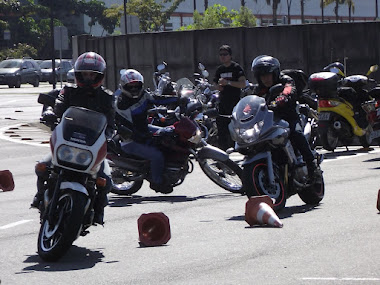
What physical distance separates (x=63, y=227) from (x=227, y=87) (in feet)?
27.8

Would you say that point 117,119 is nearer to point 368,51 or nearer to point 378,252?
point 378,252

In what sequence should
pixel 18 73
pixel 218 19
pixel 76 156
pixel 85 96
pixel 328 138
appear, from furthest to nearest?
pixel 218 19, pixel 18 73, pixel 328 138, pixel 85 96, pixel 76 156

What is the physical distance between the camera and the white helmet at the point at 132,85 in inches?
531

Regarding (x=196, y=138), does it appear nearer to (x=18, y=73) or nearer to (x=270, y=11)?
(x=18, y=73)

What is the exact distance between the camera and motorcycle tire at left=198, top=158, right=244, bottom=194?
1344 centimetres

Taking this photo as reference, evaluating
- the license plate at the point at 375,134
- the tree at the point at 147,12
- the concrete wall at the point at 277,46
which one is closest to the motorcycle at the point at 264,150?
the license plate at the point at 375,134

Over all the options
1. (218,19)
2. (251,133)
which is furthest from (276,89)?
(218,19)

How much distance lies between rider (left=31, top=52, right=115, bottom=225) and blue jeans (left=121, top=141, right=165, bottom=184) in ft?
11.0

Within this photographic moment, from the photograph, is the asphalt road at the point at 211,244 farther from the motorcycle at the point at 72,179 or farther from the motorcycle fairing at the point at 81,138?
the motorcycle fairing at the point at 81,138

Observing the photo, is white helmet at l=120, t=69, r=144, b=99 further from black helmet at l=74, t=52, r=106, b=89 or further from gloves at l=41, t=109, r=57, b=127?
black helmet at l=74, t=52, r=106, b=89

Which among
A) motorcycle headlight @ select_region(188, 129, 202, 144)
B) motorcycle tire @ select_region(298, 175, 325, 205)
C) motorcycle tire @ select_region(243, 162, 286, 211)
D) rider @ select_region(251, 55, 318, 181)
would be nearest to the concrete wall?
motorcycle headlight @ select_region(188, 129, 202, 144)

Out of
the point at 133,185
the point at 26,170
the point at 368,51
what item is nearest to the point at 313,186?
the point at 133,185

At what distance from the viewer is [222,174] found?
44.4 feet

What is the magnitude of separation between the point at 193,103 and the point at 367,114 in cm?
480
